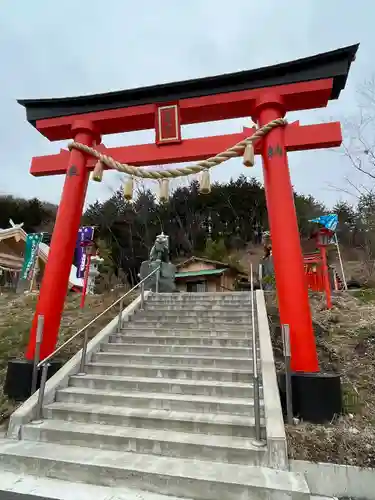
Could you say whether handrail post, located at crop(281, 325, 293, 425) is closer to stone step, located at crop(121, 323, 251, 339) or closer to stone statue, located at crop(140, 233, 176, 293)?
stone step, located at crop(121, 323, 251, 339)

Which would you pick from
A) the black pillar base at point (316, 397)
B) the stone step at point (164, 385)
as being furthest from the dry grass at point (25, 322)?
the black pillar base at point (316, 397)

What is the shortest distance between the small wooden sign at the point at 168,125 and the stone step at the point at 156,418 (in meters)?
4.53

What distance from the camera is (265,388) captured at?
4.50m

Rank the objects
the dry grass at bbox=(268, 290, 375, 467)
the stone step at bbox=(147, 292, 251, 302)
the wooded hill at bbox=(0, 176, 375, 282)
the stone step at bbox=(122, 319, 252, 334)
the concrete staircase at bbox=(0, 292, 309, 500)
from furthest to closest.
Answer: the wooded hill at bbox=(0, 176, 375, 282)
the stone step at bbox=(147, 292, 251, 302)
the stone step at bbox=(122, 319, 252, 334)
the dry grass at bbox=(268, 290, 375, 467)
the concrete staircase at bbox=(0, 292, 309, 500)

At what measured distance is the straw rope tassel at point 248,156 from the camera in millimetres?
5504

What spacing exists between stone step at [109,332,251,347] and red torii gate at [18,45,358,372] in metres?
1.32

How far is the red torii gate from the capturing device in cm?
544

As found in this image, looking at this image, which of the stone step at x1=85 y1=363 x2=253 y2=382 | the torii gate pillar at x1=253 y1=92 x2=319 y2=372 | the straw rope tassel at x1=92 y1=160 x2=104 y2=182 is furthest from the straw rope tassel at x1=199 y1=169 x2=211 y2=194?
the stone step at x1=85 y1=363 x2=253 y2=382

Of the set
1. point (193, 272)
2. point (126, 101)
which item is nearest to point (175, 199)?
point (193, 272)

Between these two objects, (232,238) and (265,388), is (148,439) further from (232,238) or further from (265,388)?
(232,238)

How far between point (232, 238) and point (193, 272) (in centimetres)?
905

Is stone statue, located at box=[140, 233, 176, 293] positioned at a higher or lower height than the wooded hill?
lower

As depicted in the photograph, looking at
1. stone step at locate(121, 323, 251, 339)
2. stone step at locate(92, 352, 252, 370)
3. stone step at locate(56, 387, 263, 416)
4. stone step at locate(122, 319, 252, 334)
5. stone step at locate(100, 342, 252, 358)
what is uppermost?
stone step at locate(122, 319, 252, 334)

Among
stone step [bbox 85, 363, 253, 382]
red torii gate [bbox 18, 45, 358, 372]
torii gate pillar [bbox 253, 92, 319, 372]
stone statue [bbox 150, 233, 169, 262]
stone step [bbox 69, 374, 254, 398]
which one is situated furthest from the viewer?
stone statue [bbox 150, 233, 169, 262]
